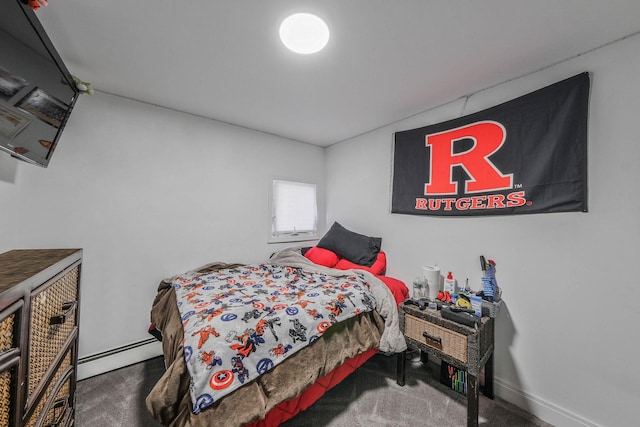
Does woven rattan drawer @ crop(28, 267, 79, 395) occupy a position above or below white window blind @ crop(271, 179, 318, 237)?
below

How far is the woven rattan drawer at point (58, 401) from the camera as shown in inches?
33.8

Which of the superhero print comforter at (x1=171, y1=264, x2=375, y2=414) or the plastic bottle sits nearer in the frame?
the superhero print comforter at (x1=171, y1=264, x2=375, y2=414)

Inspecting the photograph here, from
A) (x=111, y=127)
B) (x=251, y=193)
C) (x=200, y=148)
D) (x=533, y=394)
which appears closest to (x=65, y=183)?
(x=111, y=127)

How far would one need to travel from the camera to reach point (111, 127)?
2168mm

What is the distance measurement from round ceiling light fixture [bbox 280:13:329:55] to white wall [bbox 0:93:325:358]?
5.32 feet

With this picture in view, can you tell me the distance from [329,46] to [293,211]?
2.17 metres

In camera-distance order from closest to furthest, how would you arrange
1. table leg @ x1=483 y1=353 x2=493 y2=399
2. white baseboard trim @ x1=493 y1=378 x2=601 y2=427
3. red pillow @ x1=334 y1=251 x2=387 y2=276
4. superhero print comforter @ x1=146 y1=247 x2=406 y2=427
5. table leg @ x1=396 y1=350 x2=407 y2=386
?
1. superhero print comforter @ x1=146 y1=247 x2=406 y2=427
2. white baseboard trim @ x1=493 y1=378 x2=601 y2=427
3. table leg @ x1=483 y1=353 x2=493 y2=399
4. table leg @ x1=396 y1=350 x2=407 y2=386
5. red pillow @ x1=334 y1=251 x2=387 y2=276

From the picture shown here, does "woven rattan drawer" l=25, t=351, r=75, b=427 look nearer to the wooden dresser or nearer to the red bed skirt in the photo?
the wooden dresser

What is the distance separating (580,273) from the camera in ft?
5.08

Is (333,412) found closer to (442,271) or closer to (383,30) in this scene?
(442,271)

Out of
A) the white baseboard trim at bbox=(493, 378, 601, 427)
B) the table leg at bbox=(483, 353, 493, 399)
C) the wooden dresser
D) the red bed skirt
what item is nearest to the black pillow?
the red bed skirt

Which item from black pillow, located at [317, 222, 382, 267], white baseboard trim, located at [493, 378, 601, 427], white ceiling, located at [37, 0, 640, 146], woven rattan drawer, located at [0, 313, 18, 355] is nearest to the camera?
woven rattan drawer, located at [0, 313, 18, 355]

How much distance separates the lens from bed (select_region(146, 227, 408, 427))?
1.15 metres

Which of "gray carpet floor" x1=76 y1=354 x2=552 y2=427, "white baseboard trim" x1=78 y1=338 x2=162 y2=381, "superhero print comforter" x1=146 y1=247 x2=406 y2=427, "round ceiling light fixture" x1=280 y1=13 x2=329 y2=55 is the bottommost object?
"gray carpet floor" x1=76 y1=354 x2=552 y2=427
